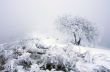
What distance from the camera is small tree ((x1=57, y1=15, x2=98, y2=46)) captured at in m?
28.1

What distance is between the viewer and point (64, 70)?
7727mm

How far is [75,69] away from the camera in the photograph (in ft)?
25.5

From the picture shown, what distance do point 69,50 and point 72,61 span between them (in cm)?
153

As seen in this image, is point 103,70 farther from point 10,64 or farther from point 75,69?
point 10,64

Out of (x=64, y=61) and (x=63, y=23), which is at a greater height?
(x=63, y=23)

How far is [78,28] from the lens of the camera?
28062 millimetres

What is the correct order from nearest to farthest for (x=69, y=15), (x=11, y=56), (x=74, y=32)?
(x=11, y=56), (x=74, y=32), (x=69, y=15)

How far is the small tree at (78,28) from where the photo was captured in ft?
92.1

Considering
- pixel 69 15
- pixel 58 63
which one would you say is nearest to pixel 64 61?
pixel 58 63

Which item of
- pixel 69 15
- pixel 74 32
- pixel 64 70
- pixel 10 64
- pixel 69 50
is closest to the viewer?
pixel 10 64

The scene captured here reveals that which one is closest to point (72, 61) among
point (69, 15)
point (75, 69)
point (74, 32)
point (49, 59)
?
point (75, 69)

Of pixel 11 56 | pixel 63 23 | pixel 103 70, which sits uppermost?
pixel 63 23

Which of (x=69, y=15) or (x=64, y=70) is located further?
(x=69, y=15)

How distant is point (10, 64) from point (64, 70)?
6.96 feet
